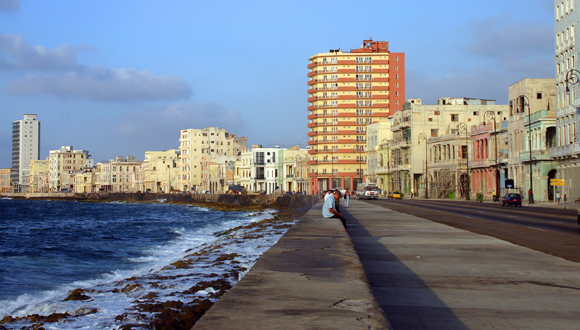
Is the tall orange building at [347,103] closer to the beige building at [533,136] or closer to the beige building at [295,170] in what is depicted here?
the beige building at [295,170]

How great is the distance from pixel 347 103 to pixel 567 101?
86.3 metres

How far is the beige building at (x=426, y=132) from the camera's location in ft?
334

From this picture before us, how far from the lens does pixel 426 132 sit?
10744cm

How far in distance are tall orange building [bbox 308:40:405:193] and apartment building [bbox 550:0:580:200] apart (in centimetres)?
7931

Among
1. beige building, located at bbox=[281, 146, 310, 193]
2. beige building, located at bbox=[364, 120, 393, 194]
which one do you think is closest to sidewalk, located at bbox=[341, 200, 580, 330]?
beige building, located at bbox=[364, 120, 393, 194]

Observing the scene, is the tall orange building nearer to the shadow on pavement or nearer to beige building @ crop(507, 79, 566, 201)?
beige building @ crop(507, 79, 566, 201)

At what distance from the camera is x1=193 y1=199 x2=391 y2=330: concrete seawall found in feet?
18.5

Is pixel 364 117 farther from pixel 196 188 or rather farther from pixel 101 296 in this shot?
pixel 101 296

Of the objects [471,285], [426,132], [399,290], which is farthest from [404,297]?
[426,132]

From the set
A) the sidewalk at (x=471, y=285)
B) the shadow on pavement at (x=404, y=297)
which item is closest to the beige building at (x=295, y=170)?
the sidewalk at (x=471, y=285)

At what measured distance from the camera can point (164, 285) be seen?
591 inches

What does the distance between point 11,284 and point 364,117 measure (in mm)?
131778

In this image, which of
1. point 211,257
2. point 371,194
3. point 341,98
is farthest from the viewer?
point 341,98

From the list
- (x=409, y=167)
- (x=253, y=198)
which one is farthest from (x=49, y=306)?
(x=253, y=198)
